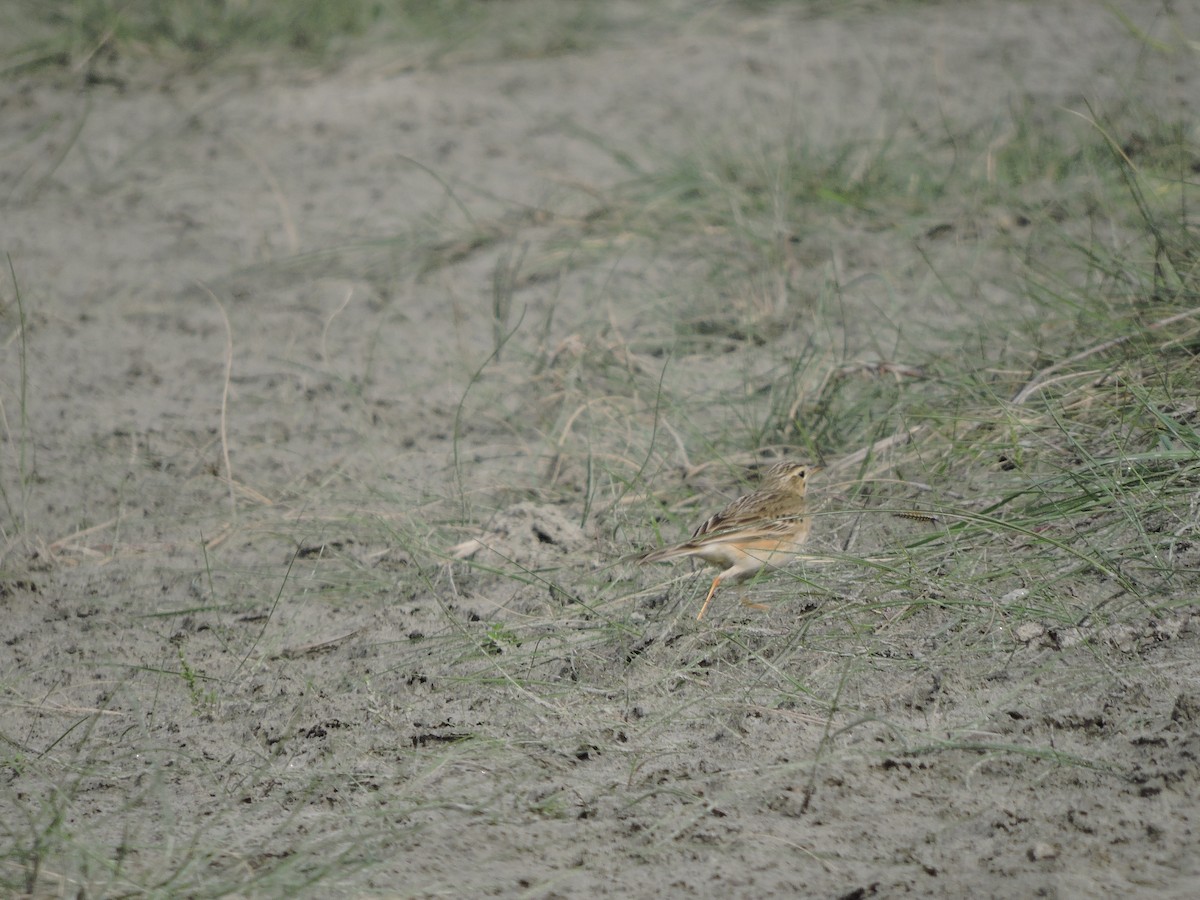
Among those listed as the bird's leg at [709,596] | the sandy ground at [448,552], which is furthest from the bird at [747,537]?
the sandy ground at [448,552]

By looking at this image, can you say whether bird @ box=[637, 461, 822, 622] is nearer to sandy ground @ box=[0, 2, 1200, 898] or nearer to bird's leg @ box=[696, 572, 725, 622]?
bird's leg @ box=[696, 572, 725, 622]

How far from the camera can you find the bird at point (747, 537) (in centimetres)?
339

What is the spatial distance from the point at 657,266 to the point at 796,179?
84cm

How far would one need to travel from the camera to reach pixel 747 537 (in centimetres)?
337

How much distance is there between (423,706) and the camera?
3.21 metres

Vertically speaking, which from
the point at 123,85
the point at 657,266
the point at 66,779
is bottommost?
the point at 66,779

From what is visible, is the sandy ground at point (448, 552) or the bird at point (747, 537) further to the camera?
the bird at point (747, 537)

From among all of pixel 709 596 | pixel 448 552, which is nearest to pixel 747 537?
pixel 709 596

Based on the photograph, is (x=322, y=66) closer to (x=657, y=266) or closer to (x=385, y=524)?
(x=657, y=266)

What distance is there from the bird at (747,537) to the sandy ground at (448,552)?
134mm

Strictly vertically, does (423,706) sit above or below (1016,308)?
below

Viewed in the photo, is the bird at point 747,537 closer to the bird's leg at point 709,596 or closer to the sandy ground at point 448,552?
the bird's leg at point 709,596

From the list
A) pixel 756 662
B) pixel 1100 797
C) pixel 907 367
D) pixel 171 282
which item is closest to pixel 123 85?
pixel 171 282

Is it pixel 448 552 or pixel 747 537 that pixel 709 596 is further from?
pixel 448 552
